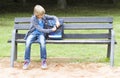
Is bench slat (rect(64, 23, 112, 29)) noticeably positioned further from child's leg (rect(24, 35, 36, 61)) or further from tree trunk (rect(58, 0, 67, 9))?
tree trunk (rect(58, 0, 67, 9))

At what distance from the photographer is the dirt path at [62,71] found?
25.1ft

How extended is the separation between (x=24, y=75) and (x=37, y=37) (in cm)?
118

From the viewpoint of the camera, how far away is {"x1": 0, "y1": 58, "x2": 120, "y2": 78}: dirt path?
7664 millimetres

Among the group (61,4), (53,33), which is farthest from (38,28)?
(61,4)

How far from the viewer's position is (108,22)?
358 inches

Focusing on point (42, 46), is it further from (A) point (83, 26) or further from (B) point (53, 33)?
(A) point (83, 26)

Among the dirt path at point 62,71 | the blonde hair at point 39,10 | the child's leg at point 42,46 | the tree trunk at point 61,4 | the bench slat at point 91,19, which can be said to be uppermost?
the tree trunk at point 61,4

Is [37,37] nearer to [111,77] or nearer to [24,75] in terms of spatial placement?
[24,75]

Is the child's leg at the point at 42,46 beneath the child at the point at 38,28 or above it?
beneath

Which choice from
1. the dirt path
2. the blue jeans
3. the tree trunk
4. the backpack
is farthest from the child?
the tree trunk

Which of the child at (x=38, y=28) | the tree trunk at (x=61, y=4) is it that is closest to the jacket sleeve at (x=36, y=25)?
the child at (x=38, y=28)

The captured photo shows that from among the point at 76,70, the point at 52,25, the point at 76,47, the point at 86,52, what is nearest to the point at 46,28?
the point at 52,25

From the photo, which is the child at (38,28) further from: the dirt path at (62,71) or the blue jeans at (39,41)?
the dirt path at (62,71)

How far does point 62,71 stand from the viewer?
8031 millimetres
